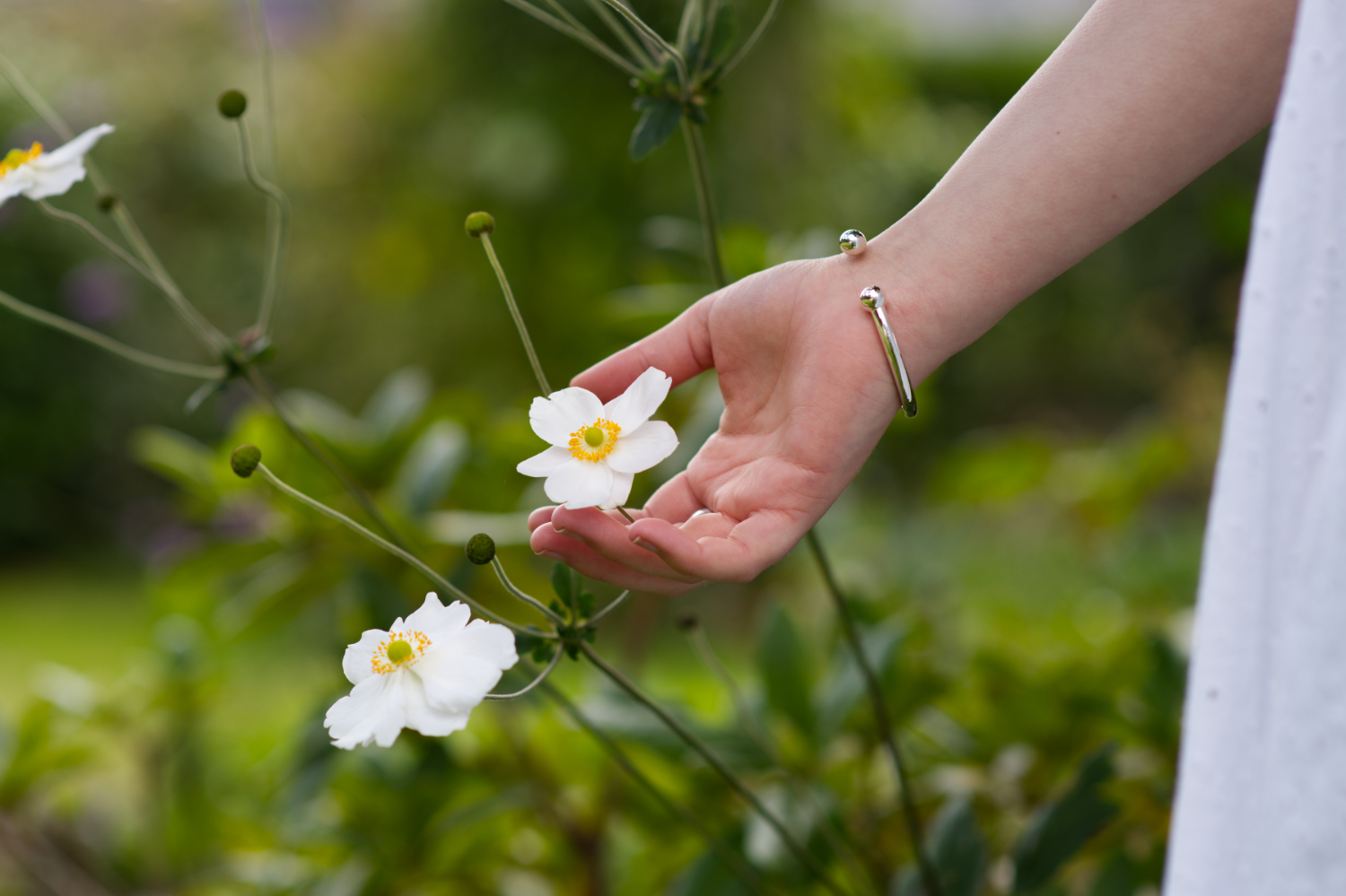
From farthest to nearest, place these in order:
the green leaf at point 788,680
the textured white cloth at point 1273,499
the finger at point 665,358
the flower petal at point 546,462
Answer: the green leaf at point 788,680, the finger at point 665,358, the flower petal at point 546,462, the textured white cloth at point 1273,499

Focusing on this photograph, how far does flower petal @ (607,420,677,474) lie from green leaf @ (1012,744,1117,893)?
51cm

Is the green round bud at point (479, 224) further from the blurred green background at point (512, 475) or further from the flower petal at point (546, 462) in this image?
the blurred green background at point (512, 475)

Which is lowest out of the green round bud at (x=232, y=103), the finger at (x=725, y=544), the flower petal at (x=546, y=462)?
the finger at (x=725, y=544)

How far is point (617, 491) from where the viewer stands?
55 cm

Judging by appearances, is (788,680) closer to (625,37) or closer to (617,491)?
(617,491)

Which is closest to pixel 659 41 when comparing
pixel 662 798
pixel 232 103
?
pixel 232 103

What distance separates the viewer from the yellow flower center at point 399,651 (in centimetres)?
49

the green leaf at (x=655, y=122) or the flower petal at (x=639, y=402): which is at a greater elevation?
the green leaf at (x=655, y=122)

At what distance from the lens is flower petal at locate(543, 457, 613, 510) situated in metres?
0.53

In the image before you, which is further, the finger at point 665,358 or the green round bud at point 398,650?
the finger at point 665,358

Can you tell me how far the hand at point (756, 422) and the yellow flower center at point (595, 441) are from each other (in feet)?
0.11

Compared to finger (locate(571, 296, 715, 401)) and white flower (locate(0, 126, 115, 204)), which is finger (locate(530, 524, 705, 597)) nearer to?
finger (locate(571, 296, 715, 401))

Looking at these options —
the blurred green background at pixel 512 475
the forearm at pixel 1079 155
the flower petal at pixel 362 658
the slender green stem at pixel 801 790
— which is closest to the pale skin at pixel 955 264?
the forearm at pixel 1079 155

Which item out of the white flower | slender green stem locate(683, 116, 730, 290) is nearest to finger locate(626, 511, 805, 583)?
slender green stem locate(683, 116, 730, 290)
